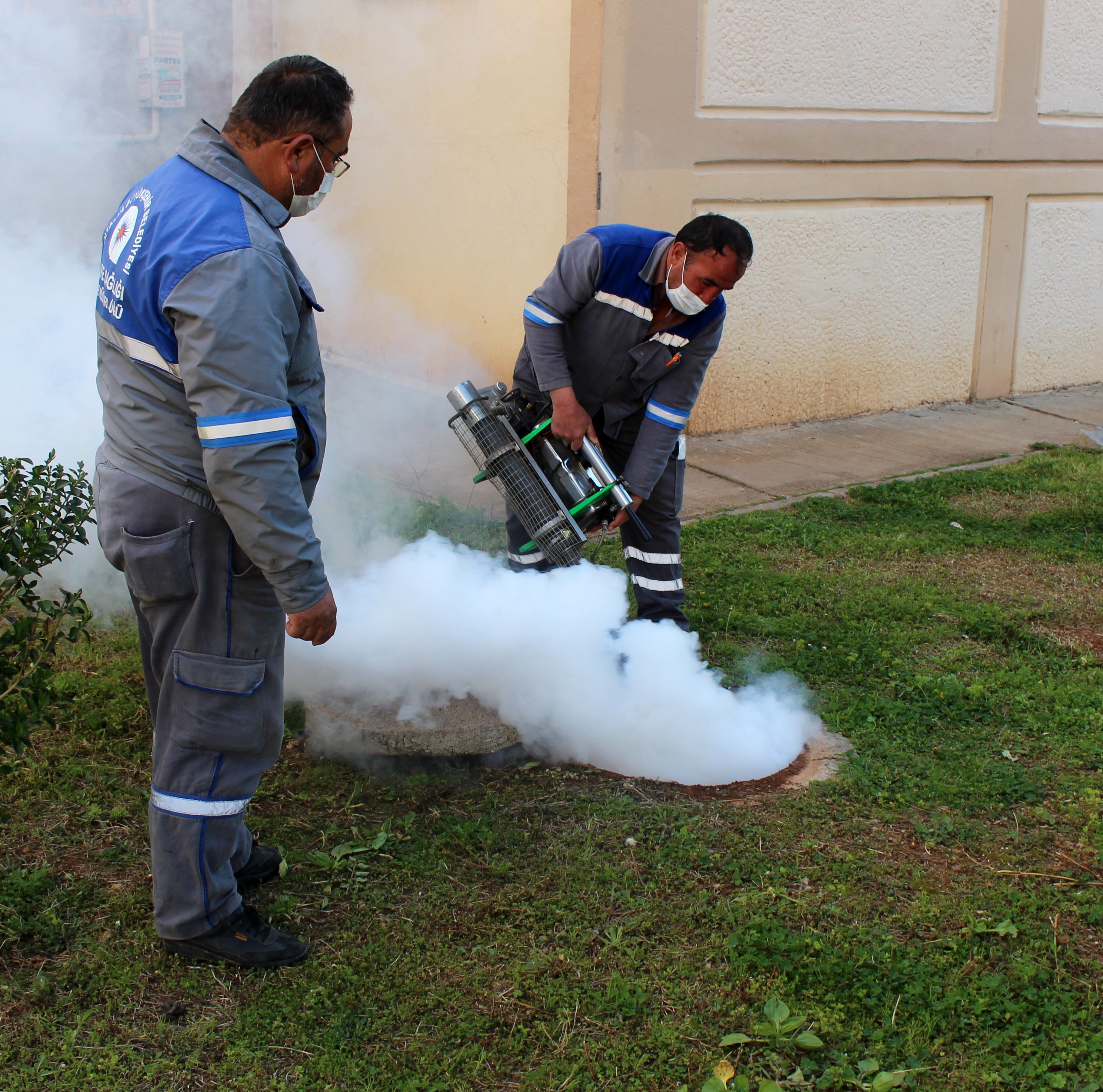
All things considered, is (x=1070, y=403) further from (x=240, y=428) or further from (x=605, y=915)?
(x=240, y=428)

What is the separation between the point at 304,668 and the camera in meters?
3.80

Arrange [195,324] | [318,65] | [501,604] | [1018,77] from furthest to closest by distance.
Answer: [1018,77] < [501,604] < [318,65] < [195,324]

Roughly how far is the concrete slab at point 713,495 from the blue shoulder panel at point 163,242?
3.97 meters

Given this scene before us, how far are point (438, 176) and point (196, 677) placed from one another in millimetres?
6157

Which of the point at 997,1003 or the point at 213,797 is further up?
the point at 213,797

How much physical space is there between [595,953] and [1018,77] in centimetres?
836

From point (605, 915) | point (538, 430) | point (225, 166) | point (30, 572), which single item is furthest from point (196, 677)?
point (538, 430)

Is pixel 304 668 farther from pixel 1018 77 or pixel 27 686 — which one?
pixel 1018 77

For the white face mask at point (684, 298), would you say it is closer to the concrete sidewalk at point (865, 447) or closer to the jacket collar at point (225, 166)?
the jacket collar at point (225, 166)

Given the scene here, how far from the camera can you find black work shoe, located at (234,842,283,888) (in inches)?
113

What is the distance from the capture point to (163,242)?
86.8 inches

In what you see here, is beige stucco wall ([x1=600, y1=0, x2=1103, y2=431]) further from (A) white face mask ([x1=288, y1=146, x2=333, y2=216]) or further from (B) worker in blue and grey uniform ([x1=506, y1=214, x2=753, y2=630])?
(A) white face mask ([x1=288, y1=146, x2=333, y2=216])

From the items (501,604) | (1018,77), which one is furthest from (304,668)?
(1018,77)

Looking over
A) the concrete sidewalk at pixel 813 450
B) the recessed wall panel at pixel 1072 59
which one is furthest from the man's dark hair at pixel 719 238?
the recessed wall panel at pixel 1072 59
